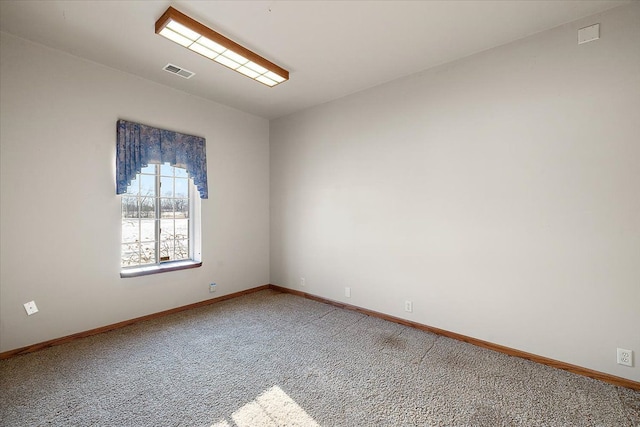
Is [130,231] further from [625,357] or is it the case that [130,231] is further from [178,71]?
[625,357]

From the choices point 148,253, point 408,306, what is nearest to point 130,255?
point 148,253

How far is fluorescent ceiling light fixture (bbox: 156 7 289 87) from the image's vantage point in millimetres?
2222

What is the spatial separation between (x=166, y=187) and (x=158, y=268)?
1115 millimetres

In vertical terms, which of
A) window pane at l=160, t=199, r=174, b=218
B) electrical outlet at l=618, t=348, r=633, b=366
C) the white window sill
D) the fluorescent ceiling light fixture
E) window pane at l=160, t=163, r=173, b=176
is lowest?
electrical outlet at l=618, t=348, r=633, b=366

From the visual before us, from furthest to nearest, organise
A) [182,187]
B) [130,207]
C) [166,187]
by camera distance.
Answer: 1. [182,187]
2. [166,187]
3. [130,207]

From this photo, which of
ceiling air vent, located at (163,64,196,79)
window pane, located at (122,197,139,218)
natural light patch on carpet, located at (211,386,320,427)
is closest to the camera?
natural light patch on carpet, located at (211,386,320,427)

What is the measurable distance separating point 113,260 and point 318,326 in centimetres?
250

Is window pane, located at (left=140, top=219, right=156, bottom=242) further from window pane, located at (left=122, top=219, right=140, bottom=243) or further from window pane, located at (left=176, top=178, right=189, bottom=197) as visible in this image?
window pane, located at (left=176, top=178, right=189, bottom=197)

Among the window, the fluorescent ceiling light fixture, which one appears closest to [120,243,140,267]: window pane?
the window

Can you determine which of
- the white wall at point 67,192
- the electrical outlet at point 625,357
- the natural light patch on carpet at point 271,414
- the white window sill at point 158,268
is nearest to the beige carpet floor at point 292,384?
the natural light patch on carpet at point 271,414

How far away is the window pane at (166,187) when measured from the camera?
3.72 metres

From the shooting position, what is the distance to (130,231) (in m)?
3.39

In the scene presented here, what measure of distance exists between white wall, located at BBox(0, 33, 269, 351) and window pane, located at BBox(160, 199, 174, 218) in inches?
23.9

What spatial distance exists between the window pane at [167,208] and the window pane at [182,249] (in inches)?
16.2
